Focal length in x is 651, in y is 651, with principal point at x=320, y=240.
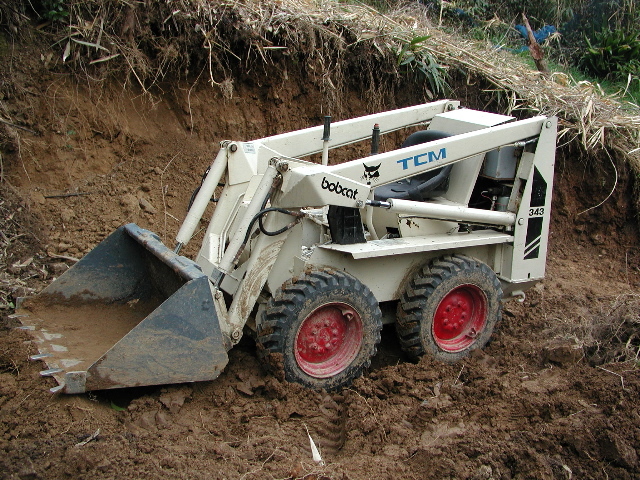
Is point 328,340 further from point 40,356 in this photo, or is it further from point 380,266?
point 40,356

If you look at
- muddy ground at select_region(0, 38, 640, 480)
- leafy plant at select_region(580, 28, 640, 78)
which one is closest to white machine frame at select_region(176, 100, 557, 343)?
muddy ground at select_region(0, 38, 640, 480)

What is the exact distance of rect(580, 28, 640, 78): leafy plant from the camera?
33.9 ft

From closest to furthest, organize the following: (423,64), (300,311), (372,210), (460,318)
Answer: (300,311) → (372,210) → (460,318) → (423,64)

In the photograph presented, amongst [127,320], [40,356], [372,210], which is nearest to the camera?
[40,356]

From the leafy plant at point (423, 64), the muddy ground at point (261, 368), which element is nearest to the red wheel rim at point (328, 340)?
the muddy ground at point (261, 368)

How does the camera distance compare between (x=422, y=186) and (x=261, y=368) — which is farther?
(x=422, y=186)

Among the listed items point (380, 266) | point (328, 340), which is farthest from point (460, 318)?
point (328, 340)

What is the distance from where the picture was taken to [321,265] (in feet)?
13.5

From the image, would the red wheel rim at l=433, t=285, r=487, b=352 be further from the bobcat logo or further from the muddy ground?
the bobcat logo

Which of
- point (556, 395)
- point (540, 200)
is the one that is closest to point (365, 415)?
point (556, 395)

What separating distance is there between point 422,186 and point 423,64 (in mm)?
3232

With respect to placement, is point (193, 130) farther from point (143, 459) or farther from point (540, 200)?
point (143, 459)

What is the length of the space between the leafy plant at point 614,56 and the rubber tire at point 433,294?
23.6ft

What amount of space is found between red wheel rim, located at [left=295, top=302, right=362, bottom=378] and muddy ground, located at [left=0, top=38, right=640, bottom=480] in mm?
196
